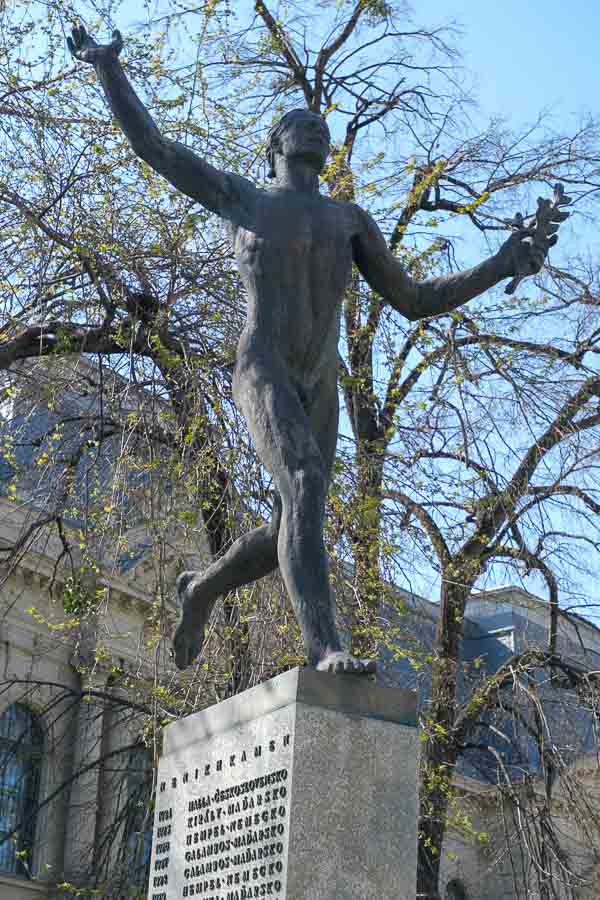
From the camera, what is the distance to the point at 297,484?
627 centimetres

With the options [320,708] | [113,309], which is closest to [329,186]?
[113,309]

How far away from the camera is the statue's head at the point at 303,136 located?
689 cm

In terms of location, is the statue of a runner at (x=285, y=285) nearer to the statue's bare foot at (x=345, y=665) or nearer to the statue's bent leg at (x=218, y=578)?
the statue's bent leg at (x=218, y=578)

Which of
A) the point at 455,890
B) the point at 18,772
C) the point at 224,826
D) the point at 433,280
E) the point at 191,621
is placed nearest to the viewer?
the point at 224,826

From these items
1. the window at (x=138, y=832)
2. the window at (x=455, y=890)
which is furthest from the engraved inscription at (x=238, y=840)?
the window at (x=455, y=890)

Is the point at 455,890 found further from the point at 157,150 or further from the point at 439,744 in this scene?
the point at 157,150

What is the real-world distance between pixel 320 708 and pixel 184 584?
1432 mm

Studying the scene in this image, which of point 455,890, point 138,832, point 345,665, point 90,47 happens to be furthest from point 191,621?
point 455,890

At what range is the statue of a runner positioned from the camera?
645cm

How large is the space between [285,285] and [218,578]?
1.26m

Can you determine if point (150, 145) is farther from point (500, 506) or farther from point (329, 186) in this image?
point (500, 506)

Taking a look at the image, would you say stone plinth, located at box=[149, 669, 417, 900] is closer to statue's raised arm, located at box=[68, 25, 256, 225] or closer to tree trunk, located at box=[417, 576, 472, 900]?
statue's raised arm, located at box=[68, 25, 256, 225]

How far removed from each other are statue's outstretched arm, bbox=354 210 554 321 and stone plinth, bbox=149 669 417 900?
191cm

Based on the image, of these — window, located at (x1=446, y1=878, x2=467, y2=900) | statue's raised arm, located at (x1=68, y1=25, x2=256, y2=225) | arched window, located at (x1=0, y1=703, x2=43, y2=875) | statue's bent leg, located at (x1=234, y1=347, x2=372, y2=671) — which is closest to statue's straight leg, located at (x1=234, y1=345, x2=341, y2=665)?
statue's bent leg, located at (x1=234, y1=347, x2=372, y2=671)
